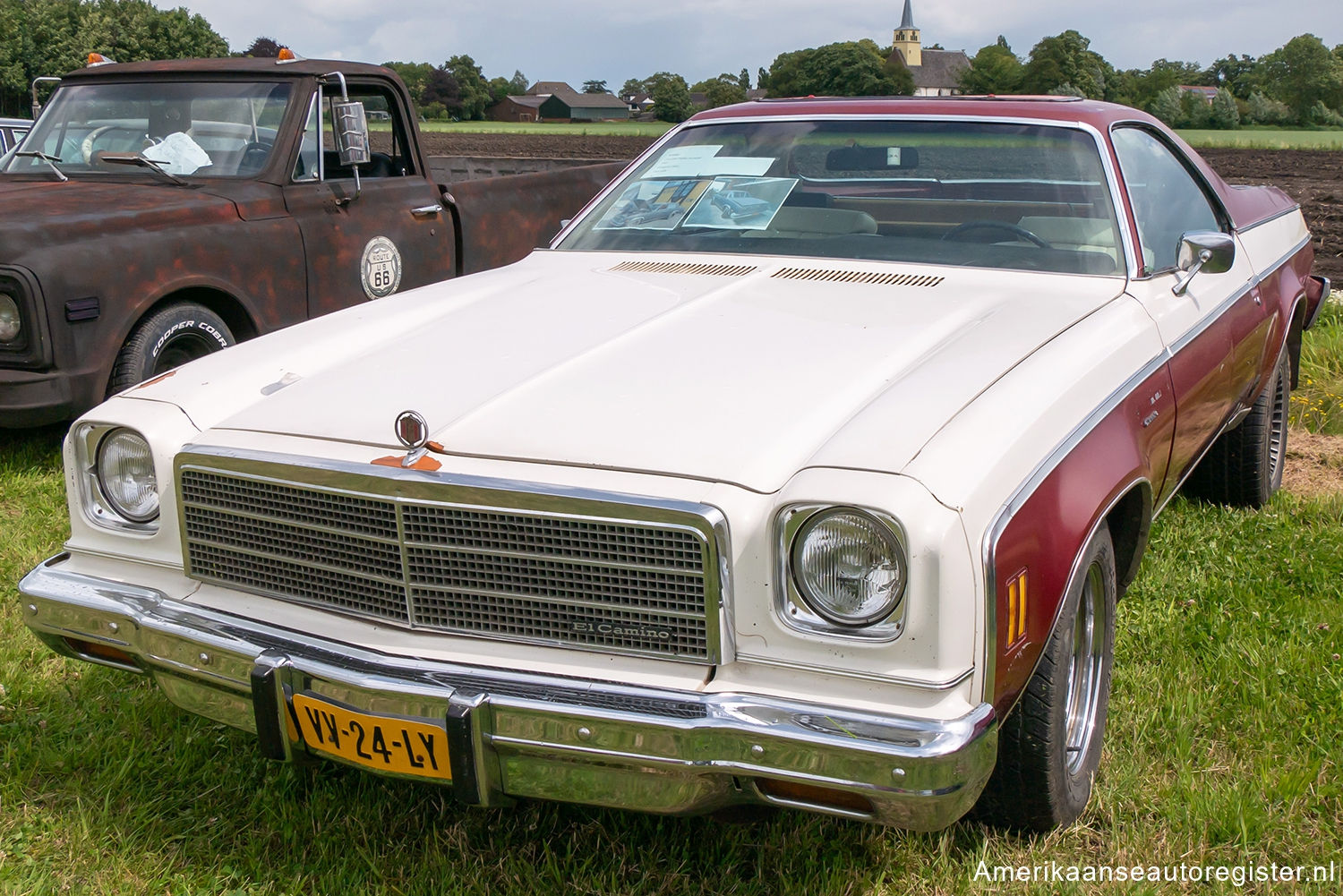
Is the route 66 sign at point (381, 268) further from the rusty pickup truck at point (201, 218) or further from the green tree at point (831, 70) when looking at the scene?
the green tree at point (831, 70)

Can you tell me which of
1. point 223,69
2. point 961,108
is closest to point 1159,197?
point 961,108

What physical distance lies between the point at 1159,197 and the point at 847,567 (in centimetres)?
233

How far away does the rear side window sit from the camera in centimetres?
346

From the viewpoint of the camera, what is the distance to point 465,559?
7.30ft

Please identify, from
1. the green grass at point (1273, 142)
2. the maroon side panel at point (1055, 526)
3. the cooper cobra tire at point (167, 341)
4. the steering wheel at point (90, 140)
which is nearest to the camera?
the maroon side panel at point (1055, 526)

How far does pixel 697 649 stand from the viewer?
6.83 feet

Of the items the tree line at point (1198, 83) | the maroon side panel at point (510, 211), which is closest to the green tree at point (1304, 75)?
the tree line at point (1198, 83)

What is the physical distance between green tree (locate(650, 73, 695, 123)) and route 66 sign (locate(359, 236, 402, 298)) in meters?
72.4

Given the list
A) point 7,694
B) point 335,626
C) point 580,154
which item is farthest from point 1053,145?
point 580,154

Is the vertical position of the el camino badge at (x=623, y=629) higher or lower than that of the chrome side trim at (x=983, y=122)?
lower

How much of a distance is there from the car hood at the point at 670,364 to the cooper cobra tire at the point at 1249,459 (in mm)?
1722

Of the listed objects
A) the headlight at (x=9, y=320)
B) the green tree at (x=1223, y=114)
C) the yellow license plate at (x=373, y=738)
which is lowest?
the yellow license plate at (x=373, y=738)

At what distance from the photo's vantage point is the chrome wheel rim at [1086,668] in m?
2.63

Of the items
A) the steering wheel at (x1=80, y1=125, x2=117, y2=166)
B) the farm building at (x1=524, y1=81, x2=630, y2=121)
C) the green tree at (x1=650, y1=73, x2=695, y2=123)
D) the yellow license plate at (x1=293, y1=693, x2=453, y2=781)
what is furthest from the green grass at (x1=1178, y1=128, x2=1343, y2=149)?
the farm building at (x1=524, y1=81, x2=630, y2=121)
